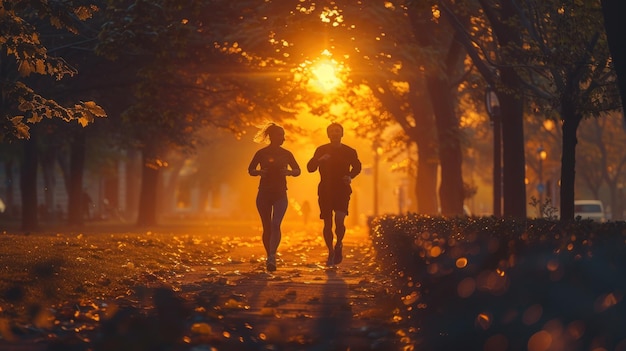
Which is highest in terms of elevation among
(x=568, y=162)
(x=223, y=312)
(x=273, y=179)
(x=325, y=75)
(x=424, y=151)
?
(x=325, y=75)

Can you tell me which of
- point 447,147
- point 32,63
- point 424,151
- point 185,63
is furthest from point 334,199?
point 424,151

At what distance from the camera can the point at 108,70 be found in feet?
106

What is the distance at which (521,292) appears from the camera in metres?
7.89

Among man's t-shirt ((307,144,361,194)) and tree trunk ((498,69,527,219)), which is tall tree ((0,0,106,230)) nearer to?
man's t-shirt ((307,144,361,194))

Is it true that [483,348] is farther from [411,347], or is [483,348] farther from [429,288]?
[429,288]

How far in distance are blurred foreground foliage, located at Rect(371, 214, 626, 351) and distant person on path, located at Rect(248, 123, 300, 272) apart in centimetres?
589

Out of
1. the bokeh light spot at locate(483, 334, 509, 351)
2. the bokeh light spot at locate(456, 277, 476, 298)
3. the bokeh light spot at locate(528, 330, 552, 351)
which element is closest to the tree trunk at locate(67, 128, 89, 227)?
the bokeh light spot at locate(456, 277, 476, 298)

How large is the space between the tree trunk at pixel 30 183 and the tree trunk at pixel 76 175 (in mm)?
7459

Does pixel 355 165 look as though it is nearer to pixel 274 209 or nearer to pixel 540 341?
pixel 274 209

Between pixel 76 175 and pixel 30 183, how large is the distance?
9.62m

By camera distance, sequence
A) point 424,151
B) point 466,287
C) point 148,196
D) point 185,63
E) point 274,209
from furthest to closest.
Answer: point 148,196
point 424,151
point 185,63
point 274,209
point 466,287

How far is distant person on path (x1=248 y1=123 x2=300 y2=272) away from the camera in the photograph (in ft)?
54.4

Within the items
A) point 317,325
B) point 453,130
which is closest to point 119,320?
point 317,325

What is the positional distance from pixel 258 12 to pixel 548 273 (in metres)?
20.9
